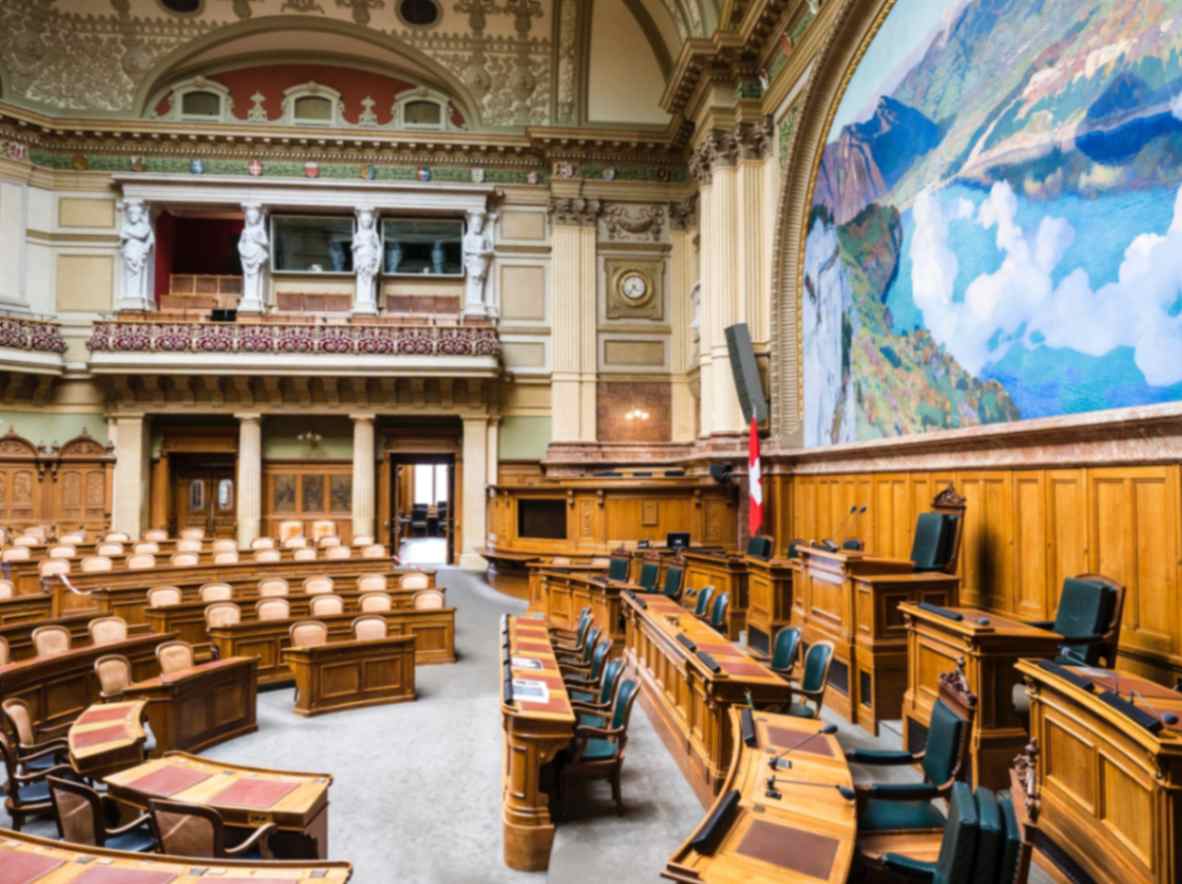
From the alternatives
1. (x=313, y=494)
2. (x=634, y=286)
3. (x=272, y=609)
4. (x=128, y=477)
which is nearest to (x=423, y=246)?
(x=634, y=286)

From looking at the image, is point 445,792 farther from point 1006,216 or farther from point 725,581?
point 1006,216

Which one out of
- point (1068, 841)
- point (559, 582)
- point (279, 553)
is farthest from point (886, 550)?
point (279, 553)

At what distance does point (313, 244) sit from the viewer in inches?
722

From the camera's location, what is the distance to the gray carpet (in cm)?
441

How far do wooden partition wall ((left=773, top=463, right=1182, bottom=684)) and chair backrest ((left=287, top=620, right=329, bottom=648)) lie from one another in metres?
6.59

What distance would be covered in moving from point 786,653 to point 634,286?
13.0 meters

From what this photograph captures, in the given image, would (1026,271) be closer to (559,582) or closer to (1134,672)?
(1134,672)

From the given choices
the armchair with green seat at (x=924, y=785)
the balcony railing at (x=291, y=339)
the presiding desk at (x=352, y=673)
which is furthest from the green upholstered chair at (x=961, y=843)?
the balcony railing at (x=291, y=339)

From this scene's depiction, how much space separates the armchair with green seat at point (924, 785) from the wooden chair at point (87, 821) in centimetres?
373

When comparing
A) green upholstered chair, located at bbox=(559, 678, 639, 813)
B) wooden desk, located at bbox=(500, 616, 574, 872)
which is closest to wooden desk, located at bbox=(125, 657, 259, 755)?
wooden desk, located at bbox=(500, 616, 574, 872)

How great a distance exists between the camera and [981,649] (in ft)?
15.1

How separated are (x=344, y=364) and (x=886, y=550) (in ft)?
38.8

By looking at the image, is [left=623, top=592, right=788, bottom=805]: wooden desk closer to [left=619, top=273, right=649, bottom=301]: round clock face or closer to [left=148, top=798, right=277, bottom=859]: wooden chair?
[left=148, top=798, right=277, bottom=859]: wooden chair

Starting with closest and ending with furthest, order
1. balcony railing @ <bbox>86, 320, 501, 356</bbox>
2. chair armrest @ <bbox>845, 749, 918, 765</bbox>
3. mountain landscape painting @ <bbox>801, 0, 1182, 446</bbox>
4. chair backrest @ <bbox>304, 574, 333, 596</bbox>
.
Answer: chair armrest @ <bbox>845, 749, 918, 765</bbox> → mountain landscape painting @ <bbox>801, 0, 1182, 446</bbox> → chair backrest @ <bbox>304, 574, 333, 596</bbox> → balcony railing @ <bbox>86, 320, 501, 356</bbox>
